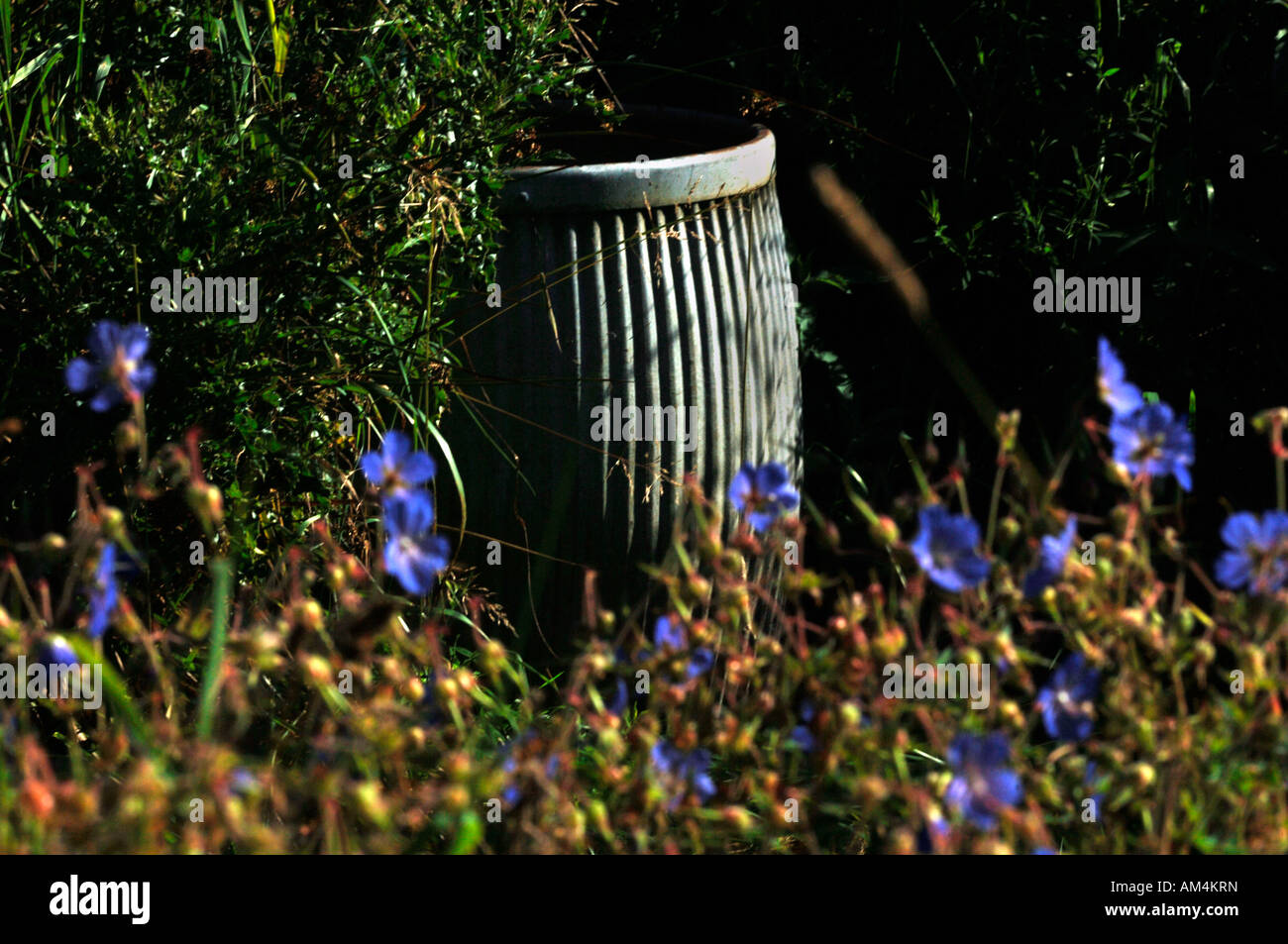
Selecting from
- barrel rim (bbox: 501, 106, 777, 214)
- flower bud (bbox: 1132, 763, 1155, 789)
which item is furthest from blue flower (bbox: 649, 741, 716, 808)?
barrel rim (bbox: 501, 106, 777, 214)

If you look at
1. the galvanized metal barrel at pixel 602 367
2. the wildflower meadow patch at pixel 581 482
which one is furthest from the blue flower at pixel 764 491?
the galvanized metal barrel at pixel 602 367

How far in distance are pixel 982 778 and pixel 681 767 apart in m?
0.22

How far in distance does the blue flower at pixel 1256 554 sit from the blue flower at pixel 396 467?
0.52 meters


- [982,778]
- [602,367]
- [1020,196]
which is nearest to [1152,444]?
[982,778]

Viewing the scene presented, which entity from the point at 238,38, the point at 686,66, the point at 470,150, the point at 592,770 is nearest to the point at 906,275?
the point at 686,66

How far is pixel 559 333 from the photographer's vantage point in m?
2.01

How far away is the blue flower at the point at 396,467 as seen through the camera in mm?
967

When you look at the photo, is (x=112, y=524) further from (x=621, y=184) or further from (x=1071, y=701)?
(x=621, y=184)

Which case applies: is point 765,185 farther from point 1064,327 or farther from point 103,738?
point 103,738

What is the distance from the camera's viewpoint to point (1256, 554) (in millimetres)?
924

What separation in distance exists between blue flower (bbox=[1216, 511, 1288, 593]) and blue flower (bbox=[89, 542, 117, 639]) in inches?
27.4

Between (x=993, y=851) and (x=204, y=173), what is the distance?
1189 millimetres

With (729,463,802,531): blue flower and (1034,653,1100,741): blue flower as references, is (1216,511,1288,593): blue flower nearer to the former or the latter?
(1034,653,1100,741): blue flower
